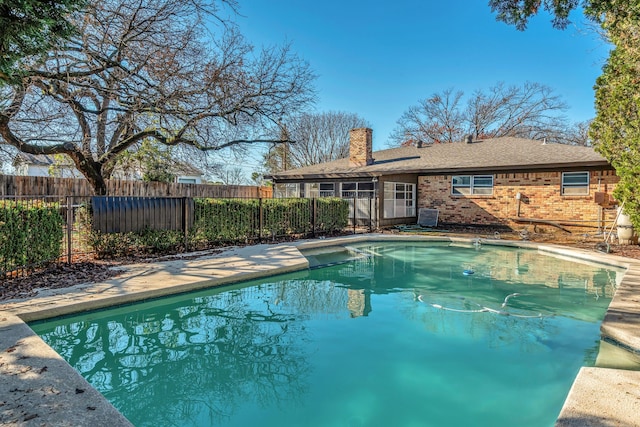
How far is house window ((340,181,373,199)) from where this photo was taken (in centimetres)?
1619

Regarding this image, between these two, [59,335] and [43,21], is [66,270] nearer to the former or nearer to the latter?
[59,335]

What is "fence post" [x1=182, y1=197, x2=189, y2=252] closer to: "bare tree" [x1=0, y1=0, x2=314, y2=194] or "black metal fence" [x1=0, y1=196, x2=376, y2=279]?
"black metal fence" [x1=0, y1=196, x2=376, y2=279]

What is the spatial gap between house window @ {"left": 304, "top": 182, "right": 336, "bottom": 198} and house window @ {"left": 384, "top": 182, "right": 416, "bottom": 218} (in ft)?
8.68

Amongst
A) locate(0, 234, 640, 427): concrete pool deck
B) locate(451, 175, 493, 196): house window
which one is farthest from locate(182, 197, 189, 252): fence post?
locate(451, 175, 493, 196): house window

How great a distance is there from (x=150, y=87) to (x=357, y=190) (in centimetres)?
1035

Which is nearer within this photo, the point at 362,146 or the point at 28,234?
the point at 28,234

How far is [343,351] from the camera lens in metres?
4.43

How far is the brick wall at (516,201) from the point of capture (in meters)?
13.4

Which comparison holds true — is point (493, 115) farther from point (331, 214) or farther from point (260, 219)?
point (260, 219)

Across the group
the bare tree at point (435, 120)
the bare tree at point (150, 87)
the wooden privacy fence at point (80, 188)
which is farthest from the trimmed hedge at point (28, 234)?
the bare tree at point (435, 120)

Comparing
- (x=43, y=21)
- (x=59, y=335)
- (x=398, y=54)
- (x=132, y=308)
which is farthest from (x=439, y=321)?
(x=398, y=54)

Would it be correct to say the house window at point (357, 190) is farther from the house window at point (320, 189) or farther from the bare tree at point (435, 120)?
the bare tree at point (435, 120)

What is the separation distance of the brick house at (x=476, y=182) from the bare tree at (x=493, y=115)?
1240 centimetres

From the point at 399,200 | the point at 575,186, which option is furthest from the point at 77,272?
the point at 575,186
